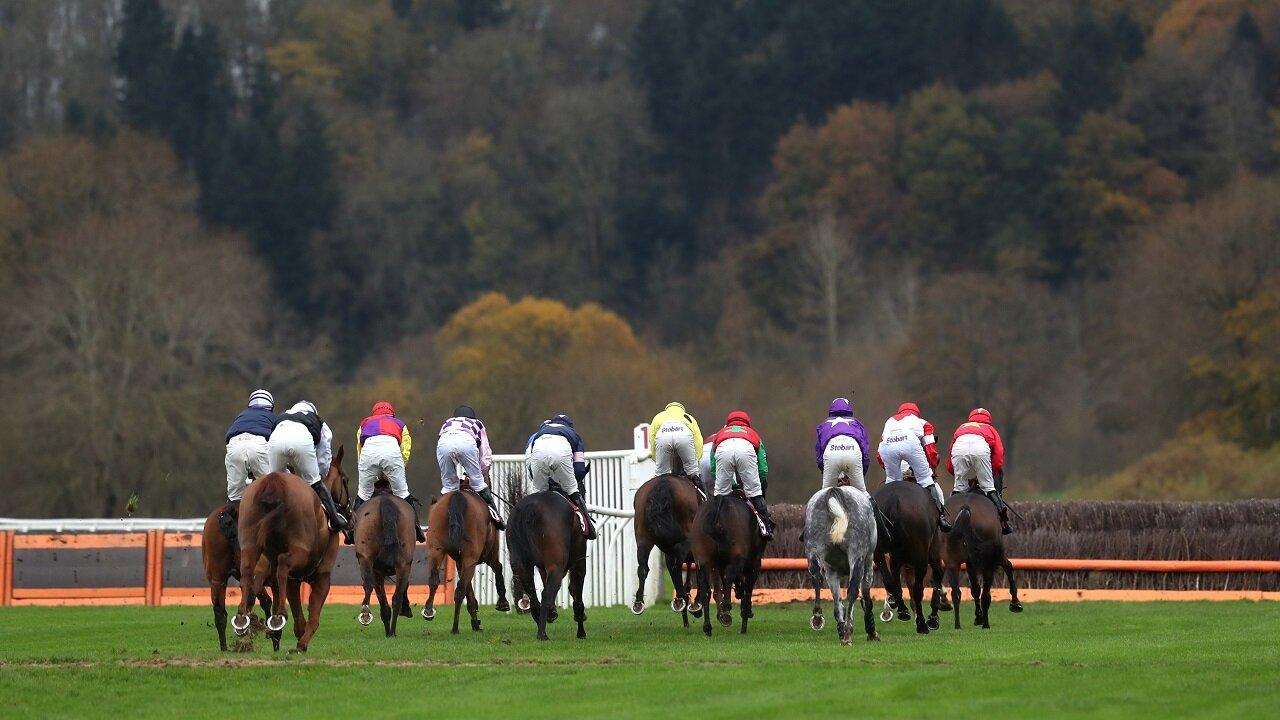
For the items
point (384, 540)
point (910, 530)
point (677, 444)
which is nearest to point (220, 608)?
point (384, 540)

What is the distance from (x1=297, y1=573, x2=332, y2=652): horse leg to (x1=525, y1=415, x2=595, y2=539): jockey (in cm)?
294

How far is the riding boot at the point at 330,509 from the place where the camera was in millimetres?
16516

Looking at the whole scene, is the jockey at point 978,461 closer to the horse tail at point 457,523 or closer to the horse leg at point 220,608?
the horse tail at point 457,523

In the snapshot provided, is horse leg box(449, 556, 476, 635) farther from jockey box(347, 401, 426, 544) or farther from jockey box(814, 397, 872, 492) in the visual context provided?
jockey box(814, 397, 872, 492)

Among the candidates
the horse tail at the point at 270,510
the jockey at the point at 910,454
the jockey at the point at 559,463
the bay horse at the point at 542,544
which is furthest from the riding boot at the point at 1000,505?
the horse tail at the point at 270,510

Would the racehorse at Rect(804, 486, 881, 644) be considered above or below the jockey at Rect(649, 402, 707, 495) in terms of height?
below

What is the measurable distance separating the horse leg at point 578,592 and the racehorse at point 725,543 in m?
1.13

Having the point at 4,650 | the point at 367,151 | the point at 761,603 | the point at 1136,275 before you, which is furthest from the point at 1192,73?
the point at 4,650

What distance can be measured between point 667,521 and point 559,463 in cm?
156

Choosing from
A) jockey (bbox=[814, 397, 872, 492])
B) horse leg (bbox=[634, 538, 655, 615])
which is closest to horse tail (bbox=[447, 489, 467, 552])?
horse leg (bbox=[634, 538, 655, 615])

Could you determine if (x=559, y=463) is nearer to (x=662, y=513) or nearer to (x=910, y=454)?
(x=662, y=513)

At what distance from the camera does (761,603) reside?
82.5 ft

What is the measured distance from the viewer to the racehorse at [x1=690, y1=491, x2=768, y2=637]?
1883 centimetres

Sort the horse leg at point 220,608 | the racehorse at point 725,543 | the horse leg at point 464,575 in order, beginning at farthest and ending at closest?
the horse leg at point 464,575
the racehorse at point 725,543
the horse leg at point 220,608
